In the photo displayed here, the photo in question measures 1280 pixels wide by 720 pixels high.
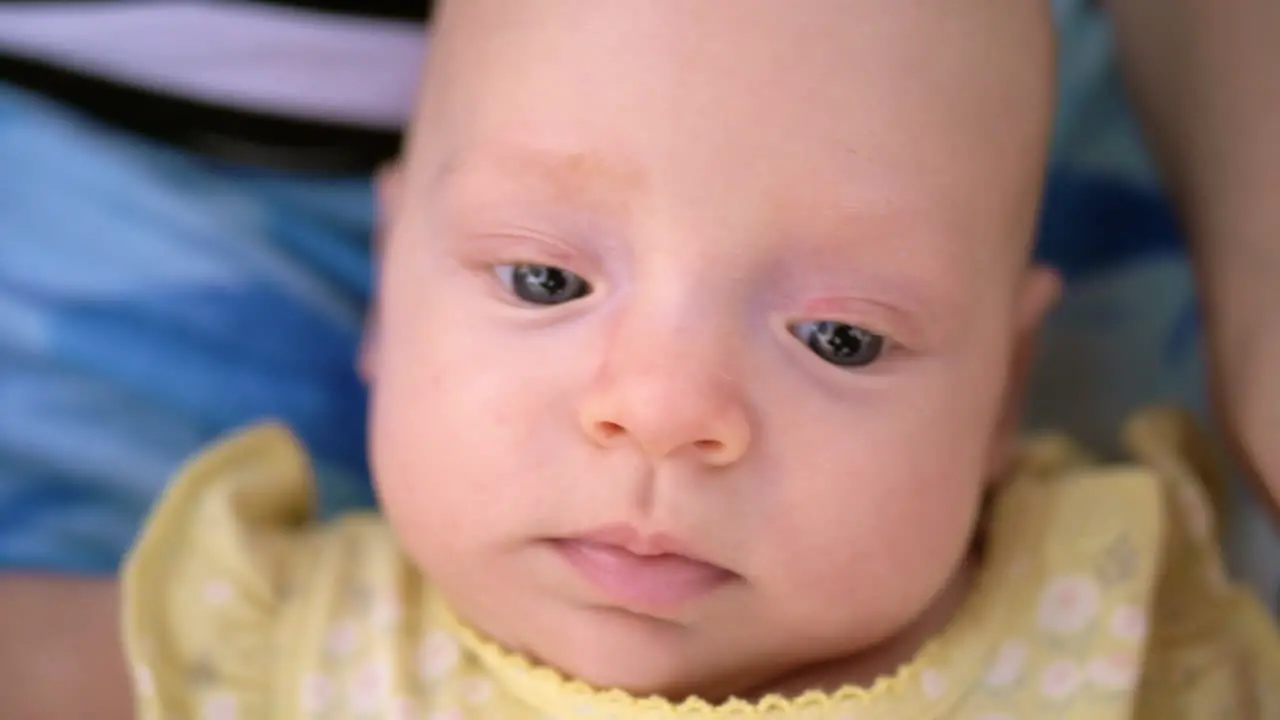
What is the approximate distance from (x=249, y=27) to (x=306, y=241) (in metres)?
0.17

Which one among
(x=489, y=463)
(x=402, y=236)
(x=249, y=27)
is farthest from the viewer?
(x=249, y=27)

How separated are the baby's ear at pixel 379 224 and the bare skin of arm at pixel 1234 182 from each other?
1.81 ft

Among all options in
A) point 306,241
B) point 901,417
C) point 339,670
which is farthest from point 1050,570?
point 306,241

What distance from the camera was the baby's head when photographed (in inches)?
29.2

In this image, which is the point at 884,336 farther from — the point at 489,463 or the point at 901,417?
the point at 489,463

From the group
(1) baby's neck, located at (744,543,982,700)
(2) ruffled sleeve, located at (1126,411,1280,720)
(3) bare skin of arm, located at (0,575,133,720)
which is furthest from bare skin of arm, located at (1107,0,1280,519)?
(3) bare skin of arm, located at (0,575,133,720)

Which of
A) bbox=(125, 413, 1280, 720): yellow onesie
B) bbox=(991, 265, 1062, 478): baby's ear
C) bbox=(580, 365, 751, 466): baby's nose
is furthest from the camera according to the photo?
bbox=(991, 265, 1062, 478): baby's ear

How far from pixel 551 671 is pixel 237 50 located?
55cm

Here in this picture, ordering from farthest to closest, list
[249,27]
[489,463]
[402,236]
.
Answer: [249,27]
[402,236]
[489,463]

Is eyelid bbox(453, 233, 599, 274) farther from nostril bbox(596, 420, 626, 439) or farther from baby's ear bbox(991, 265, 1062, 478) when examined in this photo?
baby's ear bbox(991, 265, 1062, 478)

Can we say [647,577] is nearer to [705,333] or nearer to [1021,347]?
[705,333]

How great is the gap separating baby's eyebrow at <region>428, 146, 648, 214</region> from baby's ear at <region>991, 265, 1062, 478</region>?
301 millimetres

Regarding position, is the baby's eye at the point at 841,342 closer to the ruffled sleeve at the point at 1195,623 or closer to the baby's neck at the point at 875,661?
the baby's neck at the point at 875,661

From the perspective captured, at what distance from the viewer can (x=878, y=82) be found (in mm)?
771
